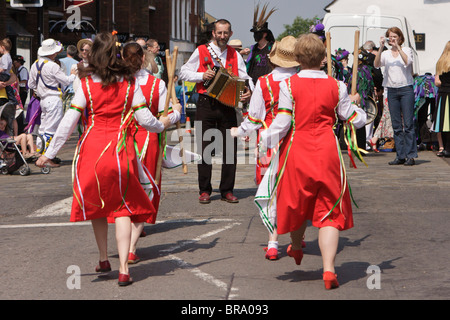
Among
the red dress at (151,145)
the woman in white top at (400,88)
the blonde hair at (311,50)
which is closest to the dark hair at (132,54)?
the red dress at (151,145)

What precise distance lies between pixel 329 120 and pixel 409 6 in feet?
172

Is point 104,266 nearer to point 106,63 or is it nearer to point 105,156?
point 105,156

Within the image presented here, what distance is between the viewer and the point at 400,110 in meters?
14.1

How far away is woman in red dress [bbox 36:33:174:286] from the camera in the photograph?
6.20 metres

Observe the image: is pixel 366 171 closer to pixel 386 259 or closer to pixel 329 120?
pixel 386 259

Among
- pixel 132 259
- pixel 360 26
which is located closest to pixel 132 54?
pixel 132 259

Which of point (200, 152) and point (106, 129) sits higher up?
point (106, 129)

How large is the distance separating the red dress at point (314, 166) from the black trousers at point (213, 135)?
3720 millimetres

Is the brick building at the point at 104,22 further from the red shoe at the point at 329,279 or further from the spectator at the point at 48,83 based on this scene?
the red shoe at the point at 329,279

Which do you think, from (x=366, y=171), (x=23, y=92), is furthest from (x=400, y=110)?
(x=23, y=92)

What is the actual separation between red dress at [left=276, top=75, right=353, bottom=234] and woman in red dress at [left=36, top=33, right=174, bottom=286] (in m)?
1.03

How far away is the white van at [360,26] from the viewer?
18.0 m

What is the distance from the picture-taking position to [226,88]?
32.1ft
